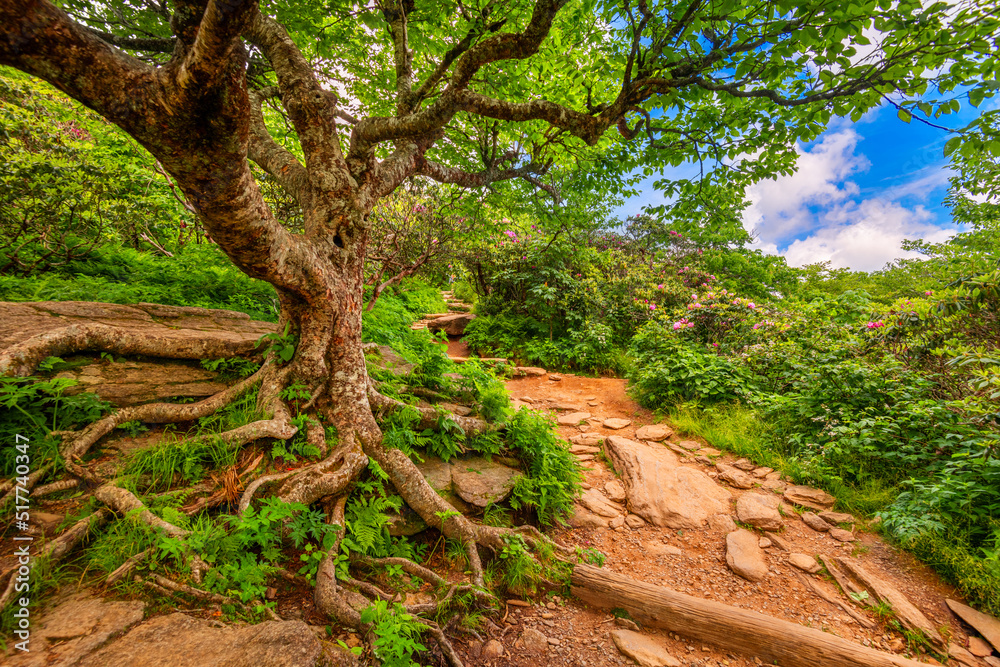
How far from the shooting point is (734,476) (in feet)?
16.9

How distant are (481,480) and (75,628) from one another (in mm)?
3005

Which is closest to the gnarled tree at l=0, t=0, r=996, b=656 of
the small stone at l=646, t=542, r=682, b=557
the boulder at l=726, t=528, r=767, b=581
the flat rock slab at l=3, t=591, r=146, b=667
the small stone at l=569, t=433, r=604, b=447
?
the flat rock slab at l=3, t=591, r=146, b=667

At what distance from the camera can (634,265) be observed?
42.9 feet

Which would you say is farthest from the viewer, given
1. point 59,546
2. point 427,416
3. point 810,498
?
point 810,498

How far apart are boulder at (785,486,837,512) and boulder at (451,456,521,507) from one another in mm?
3643

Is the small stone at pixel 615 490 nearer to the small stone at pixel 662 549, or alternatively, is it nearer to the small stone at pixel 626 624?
the small stone at pixel 662 549

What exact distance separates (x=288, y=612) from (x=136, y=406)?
7.11 feet

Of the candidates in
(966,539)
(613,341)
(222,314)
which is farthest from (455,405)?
(613,341)

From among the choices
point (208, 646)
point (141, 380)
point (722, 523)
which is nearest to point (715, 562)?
point (722, 523)

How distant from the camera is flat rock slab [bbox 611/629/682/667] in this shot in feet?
9.12

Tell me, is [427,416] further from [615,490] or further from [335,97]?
[335,97]

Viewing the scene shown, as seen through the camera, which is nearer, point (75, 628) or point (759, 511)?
point (75, 628)

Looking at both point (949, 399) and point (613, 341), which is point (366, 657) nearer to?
point (949, 399)

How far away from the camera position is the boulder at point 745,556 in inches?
143
